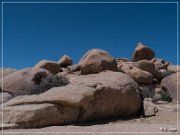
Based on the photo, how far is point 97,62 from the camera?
1577 centimetres

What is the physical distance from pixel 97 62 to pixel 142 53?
2465 centimetres

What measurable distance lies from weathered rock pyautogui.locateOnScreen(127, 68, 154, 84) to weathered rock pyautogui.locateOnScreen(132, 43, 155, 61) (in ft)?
38.1

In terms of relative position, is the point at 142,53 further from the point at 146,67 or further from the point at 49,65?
the point at 49,65

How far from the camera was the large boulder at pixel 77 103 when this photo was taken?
1009cm

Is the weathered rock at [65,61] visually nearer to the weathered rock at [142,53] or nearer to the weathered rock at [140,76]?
the weathered rock at [140,76]

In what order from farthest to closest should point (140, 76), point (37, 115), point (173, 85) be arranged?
1. point (140, 76)
2. point (173, 85)
3. point (37, 115)

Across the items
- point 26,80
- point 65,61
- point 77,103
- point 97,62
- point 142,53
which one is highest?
point 142,53

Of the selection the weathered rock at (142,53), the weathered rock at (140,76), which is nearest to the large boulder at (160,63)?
the weathered rock at (142,53)

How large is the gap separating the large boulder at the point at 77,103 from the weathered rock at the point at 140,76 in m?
13.8

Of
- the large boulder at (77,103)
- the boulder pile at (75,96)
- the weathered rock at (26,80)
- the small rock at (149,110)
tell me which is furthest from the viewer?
the weathered rock at (26,80)

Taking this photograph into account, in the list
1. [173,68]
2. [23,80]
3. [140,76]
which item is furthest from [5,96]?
[173,68]

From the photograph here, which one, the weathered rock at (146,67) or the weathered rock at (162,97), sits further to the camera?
the weathered rock at (146,67)

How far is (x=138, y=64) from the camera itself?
101ft

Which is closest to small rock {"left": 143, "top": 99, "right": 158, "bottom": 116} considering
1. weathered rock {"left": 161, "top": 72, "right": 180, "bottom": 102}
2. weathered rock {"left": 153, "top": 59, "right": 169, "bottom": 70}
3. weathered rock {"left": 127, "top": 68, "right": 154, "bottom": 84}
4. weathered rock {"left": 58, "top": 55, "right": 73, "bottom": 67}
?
weathered rock {"left": 161, "top": 72, "right": 180, "bottom": 102}
